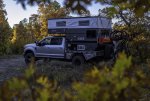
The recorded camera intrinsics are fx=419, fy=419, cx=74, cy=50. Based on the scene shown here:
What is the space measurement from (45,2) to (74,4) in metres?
0.46

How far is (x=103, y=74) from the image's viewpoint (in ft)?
8.83

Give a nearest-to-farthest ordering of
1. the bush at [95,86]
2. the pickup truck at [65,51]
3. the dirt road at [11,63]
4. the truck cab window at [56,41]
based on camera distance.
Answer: the bush at [95,86] < the pickup truck at [65,51] < the truck cab window at [56,41] < the dirt road at [11,63]

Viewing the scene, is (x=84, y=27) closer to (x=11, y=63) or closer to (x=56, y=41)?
(x=56, y=41)

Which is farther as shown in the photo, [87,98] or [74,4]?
[74,4]

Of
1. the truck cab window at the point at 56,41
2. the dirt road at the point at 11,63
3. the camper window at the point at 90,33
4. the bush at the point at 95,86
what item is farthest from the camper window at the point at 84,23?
the bush at the point at 95,86

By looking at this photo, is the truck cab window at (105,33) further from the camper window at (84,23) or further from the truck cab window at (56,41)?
the truck cab window at (56,41)

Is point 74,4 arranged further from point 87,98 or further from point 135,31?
point 135,31

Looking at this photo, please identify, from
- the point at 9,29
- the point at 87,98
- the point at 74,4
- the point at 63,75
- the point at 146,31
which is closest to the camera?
the point at 87,98

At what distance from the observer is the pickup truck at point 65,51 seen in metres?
21.3

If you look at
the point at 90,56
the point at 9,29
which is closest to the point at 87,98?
the point at 90,56

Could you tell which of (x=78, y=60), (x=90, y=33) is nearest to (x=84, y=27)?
(x=90, y=33)

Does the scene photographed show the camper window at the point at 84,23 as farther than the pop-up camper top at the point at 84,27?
Yes

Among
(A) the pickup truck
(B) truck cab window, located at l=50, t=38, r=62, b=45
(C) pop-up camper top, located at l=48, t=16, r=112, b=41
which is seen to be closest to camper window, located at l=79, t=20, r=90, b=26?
(C) pop-up camper top, located at l=48, t=16, r=112, b=41

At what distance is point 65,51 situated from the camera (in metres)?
22.1
